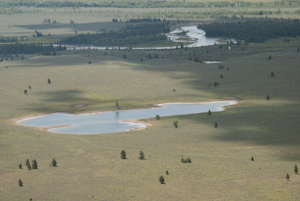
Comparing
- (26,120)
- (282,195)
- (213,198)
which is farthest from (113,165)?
(26,120)

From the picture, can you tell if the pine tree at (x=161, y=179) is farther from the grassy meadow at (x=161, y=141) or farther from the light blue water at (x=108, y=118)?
the light blue water at (x=108, y=118)

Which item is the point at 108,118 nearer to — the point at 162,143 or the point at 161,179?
the point at 162,143

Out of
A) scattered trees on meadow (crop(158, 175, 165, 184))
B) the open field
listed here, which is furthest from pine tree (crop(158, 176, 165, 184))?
the open field

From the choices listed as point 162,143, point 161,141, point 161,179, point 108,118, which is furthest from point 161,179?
point 108,118

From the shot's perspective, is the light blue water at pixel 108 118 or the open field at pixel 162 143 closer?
the open field at pixel 162 143

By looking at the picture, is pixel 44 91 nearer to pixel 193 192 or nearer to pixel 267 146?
pixel 267 146

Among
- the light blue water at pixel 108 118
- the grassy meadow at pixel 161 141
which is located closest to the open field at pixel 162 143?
the grassy meadow at pixel 161 141
